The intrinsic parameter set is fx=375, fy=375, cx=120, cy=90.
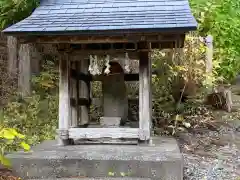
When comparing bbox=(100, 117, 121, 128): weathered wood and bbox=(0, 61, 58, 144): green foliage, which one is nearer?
bbox=(100, 117, 121, 128): weathered wood

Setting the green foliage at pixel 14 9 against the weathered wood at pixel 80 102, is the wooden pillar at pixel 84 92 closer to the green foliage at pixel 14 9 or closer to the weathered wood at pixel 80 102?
the weathered wood at pixel 80 102

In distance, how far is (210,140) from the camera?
24.7 ft

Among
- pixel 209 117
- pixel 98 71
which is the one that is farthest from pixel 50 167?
pixel 209 117

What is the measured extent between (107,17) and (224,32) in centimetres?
462

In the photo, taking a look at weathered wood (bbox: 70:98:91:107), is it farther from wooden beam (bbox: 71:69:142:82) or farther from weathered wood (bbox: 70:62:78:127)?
wooden beam (bbox: 71:69:142:82)

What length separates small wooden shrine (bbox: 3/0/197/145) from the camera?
5.35 metres

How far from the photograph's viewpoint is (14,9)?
27.7 ft

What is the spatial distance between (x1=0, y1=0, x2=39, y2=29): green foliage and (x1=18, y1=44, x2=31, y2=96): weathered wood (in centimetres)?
88

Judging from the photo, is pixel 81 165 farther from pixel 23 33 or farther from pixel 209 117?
pixel 209 117

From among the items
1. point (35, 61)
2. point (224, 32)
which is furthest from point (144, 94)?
A: point (35, 61)

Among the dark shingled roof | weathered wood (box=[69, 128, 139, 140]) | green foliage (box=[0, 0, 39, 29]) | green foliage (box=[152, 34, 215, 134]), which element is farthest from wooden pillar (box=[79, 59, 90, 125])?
green foliage (box=[0, 0, 39, 29])

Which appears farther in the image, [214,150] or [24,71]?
[24,71]

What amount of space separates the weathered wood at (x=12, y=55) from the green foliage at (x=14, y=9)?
580 millimetres

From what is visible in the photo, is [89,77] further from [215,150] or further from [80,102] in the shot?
[215,150]
